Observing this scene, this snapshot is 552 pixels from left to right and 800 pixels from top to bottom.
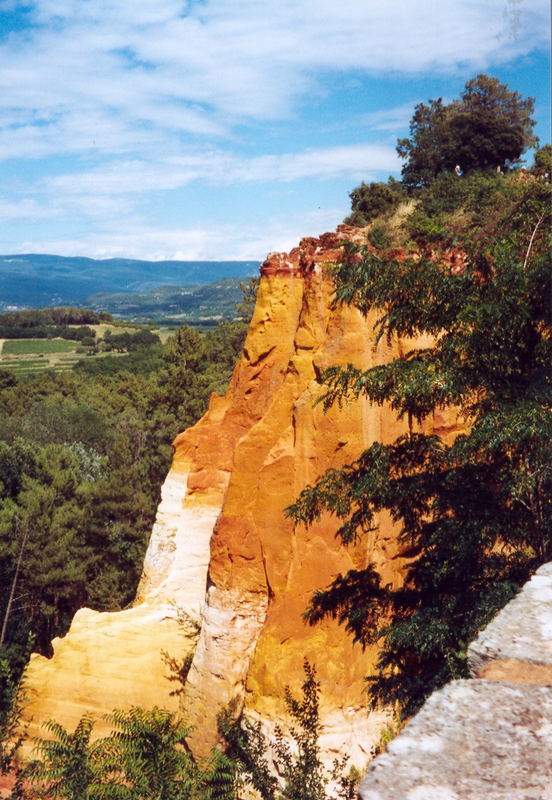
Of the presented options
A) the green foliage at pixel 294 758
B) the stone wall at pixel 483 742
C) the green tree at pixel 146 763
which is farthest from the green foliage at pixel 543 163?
the stone wall at pixel 483 742

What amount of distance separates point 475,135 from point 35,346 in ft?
371

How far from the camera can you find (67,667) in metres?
14.2

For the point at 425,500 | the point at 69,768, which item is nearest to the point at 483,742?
the point at 425,500

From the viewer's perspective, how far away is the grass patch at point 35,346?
122 m

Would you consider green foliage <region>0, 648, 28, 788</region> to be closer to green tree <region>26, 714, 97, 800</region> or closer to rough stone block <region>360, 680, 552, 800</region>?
green tree <region>26, 714, 97, 800</region>

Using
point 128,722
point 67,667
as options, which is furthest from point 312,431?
point 67,667

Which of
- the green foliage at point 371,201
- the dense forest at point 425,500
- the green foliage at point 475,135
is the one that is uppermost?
the green foliage at point 475,135

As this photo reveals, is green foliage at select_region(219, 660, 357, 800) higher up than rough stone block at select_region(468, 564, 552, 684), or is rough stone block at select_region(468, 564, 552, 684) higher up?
rough stone block at select_region(468, 564, 552, 684)

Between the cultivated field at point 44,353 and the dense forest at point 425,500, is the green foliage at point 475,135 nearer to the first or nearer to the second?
the dense forest at point 425,500

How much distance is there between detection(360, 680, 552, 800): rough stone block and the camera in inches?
76.3

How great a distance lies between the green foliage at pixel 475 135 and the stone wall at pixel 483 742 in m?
32.6

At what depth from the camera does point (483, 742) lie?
2145mm

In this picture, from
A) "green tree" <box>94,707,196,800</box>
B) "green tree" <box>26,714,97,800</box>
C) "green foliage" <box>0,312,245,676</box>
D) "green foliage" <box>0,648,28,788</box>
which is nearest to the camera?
"green tree" <box>94,707,196,800</box>

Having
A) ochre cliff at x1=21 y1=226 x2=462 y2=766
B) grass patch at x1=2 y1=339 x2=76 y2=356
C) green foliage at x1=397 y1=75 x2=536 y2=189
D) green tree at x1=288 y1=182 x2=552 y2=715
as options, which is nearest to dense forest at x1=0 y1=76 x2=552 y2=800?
green tree at x1=288 y1=182 x2=552 y2=715
